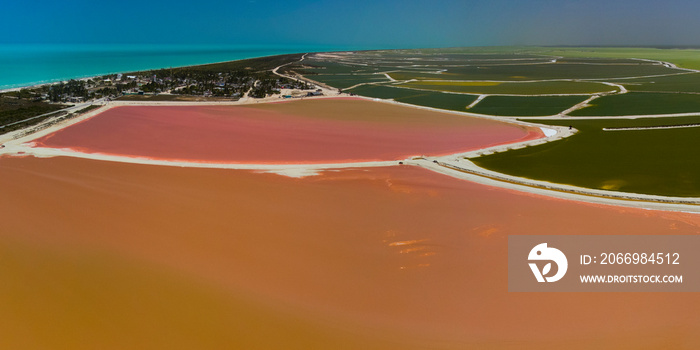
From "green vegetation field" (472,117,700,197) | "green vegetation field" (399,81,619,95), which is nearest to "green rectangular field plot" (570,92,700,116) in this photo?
"green vegetation field" (399,81,619,95)

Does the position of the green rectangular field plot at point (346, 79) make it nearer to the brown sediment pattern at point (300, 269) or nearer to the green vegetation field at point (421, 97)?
the green vegetation field at point (421, 97)

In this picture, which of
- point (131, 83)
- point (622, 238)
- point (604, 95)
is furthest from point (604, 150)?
point (131, 83)

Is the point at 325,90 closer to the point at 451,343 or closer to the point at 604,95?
the point at 604,95

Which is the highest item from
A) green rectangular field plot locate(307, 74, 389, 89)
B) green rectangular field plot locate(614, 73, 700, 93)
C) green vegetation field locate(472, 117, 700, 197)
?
green rectangular field plot locate(307, 74, 389, 89)

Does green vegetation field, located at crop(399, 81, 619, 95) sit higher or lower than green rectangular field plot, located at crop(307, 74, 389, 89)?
lower

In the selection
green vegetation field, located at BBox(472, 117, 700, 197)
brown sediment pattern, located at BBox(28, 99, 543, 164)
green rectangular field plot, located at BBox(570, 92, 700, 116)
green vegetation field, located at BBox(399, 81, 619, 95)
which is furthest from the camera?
green vegetation field, located at BBox(399, 81, 619, 95)

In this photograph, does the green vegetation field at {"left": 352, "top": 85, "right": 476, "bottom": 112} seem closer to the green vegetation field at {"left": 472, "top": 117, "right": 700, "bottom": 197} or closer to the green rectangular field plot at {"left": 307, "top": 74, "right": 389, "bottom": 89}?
the green rectangular field plot at {"left": 307, "top": 74, "right": 389, "bottom": 89}
